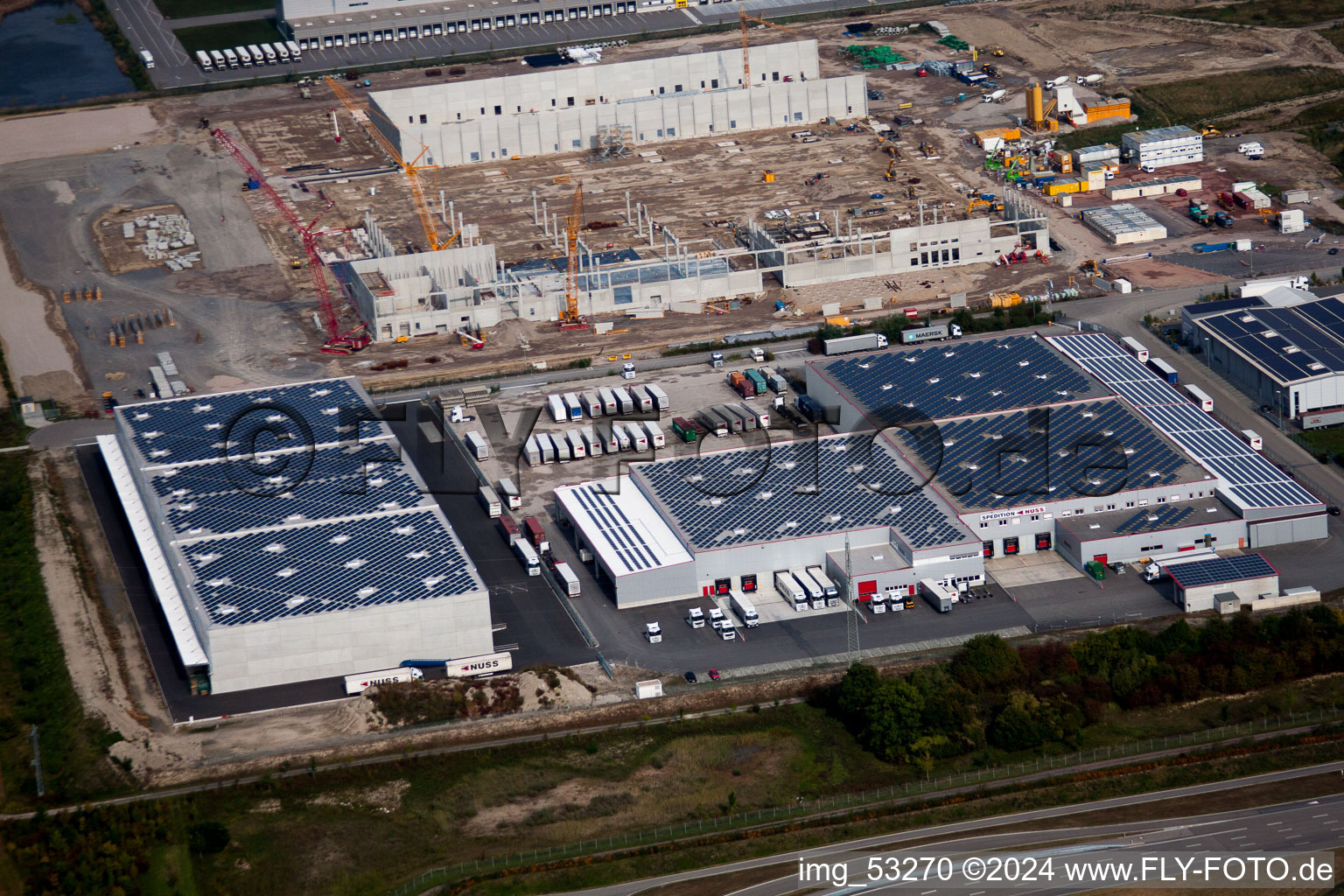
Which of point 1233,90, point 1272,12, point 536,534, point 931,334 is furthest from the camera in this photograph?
point 1272,12

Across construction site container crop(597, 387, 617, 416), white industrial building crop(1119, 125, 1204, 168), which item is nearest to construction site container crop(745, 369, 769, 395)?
construction site container crop(597, 387, 617, 416)

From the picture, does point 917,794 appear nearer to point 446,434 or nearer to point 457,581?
point 457,581

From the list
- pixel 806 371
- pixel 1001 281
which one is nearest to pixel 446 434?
pixel 806 371

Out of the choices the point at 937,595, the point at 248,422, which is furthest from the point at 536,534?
the point at 937,595

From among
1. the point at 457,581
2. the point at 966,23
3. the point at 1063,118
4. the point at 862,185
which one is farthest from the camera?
the point at 966,23

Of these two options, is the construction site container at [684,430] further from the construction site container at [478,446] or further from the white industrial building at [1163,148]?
the white industrial building at [1163,148]

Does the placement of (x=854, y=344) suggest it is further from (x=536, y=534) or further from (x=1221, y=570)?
(x=1221, y=570)

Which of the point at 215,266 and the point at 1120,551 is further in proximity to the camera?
the point at 215,266
